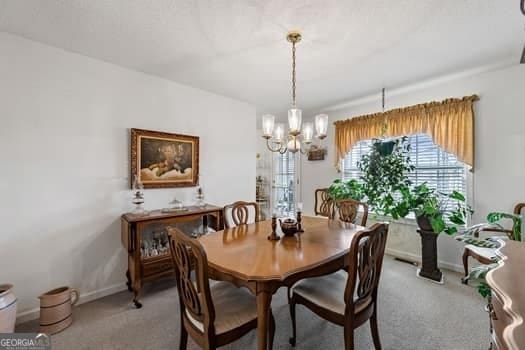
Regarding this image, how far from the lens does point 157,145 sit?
2816 millimetres

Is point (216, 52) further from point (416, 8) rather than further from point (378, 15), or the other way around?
point (416, 8)

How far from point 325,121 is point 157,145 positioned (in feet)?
6.68

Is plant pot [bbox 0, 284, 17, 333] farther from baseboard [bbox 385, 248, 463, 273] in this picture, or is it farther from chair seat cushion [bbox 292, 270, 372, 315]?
baseboard [bbox 385, 248, 463, 273]

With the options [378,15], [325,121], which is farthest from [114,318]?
[378,15]

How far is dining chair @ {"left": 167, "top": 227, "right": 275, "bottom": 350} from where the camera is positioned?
1175 millimetres

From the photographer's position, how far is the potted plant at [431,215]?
2.78 meters

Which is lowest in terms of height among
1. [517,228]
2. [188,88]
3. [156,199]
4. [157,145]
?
[517,228]

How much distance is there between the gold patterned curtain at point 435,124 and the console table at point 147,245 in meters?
2.94

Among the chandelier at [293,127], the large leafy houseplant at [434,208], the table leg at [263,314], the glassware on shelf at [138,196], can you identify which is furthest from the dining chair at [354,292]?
the glassware on shelf at [138,196]

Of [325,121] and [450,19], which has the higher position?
[450,19]

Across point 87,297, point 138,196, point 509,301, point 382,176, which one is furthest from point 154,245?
point 382,176

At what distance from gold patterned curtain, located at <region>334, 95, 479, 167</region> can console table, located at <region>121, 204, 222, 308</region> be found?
2.94 meters

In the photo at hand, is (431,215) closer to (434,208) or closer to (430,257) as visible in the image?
(434,208)

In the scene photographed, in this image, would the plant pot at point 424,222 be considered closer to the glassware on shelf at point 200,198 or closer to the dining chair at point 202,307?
the dining chair at point 202,307
